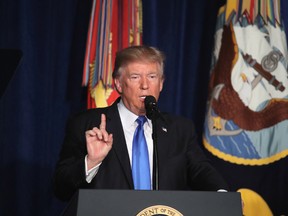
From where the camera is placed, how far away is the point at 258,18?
3.35m

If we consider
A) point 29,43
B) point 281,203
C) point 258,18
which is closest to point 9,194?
point 29,43

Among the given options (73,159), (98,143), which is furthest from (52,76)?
(98,143)

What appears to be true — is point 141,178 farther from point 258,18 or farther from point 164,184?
point 258,18

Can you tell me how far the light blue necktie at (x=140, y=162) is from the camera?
2.24 metres

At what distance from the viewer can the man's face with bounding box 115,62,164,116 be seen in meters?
2.39

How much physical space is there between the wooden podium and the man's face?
93 centimetres

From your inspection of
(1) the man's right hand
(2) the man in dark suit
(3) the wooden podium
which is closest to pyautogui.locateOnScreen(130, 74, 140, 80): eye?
(2) the man in dark suit

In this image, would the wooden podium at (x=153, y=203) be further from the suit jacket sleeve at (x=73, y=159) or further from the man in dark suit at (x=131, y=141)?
the man in dark suit at (x=131, y=141)

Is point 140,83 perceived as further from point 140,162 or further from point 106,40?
point 106,40

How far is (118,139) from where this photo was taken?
2332 mm

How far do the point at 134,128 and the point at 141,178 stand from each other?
10.9 inches

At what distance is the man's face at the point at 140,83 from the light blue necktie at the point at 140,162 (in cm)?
11

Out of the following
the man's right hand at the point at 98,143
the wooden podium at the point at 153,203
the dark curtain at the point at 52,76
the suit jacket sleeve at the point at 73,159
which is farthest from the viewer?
the dark curtain at the point at 52,76

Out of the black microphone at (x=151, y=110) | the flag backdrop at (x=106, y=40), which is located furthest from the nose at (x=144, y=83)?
the flag backdrop at (x=106, y=40)
